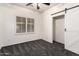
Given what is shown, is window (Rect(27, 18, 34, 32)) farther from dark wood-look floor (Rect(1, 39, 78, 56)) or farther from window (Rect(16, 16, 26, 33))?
dark wood-look floor (Rect(1, 39, 78, 56))

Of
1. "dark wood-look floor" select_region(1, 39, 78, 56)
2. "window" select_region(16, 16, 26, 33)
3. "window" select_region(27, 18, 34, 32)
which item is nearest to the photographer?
"dark wood-look floor" select_region(1, 39, 78, 56)

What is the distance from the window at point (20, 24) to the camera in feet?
13.8

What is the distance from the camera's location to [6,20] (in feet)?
11.6

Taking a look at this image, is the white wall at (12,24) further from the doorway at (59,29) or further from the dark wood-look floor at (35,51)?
the doorway at (59,29)

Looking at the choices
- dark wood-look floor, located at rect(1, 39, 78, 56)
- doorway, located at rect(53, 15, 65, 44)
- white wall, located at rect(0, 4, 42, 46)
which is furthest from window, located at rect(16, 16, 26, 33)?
doorway, located at rect(53, 15, 65, 44)

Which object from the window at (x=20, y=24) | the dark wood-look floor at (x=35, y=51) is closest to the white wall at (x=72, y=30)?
the dark wood-look floor at (x=35, y=51)

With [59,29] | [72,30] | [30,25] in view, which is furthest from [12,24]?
[72,30]

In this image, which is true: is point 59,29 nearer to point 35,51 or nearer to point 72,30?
point 72,30

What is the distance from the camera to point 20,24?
4.38 metres

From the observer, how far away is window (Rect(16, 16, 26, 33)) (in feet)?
13.8

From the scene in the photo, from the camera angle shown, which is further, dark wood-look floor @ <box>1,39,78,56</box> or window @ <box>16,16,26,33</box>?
window @ <box>16,16,26,33</box>

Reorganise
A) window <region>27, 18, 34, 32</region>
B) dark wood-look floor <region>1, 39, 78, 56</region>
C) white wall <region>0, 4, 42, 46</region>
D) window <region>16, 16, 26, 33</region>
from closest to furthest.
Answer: dark wood-look floor <region>1, 39, 78, 56</region> → white wall <region>0, 4, 42, 46</region> → window <region>16, 16, 26, 33</region> → window <region>27, 18, 34, 32</region>

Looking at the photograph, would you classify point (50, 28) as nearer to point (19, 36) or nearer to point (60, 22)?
point (60, 22)

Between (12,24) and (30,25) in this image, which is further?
(30,25)
